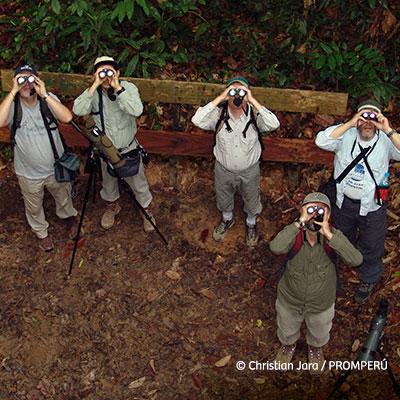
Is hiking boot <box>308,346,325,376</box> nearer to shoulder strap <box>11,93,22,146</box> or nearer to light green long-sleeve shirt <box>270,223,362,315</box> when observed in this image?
light green long-sleeve shirt <box>270,223,362,315</box>

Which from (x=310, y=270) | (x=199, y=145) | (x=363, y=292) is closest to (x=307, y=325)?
(x=310, y=270)

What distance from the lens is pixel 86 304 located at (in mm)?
5934

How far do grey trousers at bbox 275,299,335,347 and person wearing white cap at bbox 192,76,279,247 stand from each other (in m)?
1.53

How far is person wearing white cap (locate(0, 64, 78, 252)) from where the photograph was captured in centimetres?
521

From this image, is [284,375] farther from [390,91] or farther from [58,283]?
[390,91]

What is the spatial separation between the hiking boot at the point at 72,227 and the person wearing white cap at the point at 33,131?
556 mm

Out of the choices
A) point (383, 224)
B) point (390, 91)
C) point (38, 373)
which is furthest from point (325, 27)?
point (38, 373)

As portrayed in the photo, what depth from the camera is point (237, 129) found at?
18.1 ft

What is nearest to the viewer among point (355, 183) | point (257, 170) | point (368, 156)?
point (368, 156)

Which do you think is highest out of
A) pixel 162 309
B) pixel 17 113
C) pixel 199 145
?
pixel 17 113

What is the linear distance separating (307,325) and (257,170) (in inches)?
73.2

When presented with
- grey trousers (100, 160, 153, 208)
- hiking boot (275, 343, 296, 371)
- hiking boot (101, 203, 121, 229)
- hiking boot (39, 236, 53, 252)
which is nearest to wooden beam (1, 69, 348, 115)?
grey trousers (100, 160, 153, 208)

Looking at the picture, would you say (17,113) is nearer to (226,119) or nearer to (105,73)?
(105,73)

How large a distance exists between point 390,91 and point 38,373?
5.77m
